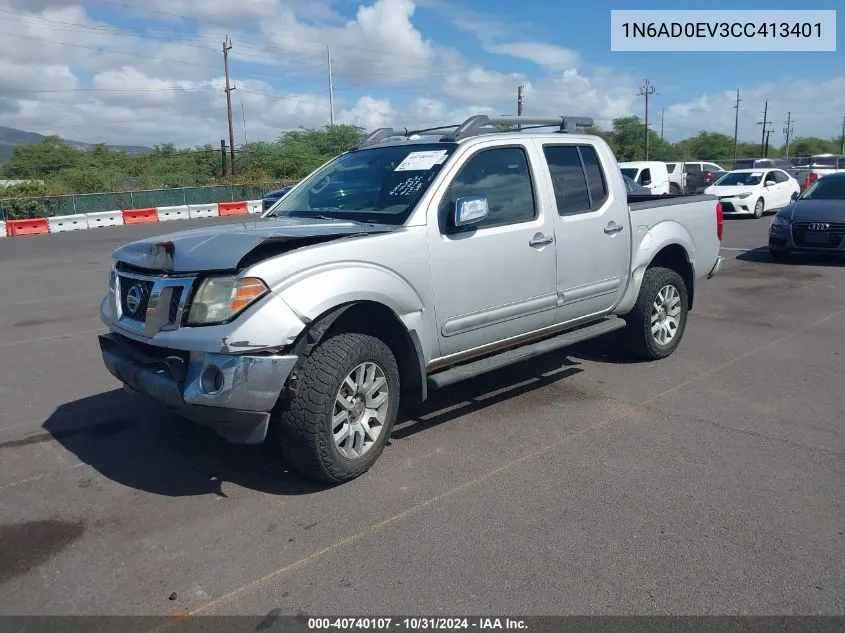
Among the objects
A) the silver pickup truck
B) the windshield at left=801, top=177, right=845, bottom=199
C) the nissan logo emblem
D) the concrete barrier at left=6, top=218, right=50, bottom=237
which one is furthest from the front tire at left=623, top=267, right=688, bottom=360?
the concrete barrier at left=6, top=218, right=50, bottom=237

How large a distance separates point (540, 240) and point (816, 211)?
30.0 feet

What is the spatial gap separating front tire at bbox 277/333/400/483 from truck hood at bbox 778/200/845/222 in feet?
34.2

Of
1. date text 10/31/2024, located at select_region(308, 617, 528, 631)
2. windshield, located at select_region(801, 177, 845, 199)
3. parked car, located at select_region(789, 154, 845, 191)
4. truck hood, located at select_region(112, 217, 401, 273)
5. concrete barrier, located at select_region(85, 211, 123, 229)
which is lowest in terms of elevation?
date text 10/31/2024, located at select_region(308, 617, 528, 631)

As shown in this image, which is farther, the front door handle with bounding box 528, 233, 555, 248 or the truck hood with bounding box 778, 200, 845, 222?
the truck hood with bounding box 778, 200, 845, 222

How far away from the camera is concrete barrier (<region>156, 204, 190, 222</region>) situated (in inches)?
1209

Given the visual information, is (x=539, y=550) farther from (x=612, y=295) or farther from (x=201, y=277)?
(x=612, y=295)

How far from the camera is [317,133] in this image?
188 ft

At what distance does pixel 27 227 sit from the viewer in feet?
84.9

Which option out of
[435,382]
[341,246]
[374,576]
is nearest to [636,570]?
[374,576]

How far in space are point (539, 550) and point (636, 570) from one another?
1.44 ft

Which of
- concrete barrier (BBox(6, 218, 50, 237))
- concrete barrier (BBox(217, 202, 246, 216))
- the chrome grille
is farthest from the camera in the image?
concrete barrier (BBox(217, 202, 246, 216))

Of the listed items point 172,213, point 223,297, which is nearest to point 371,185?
point 223,297

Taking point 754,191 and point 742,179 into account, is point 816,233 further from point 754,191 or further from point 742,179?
point 742,179

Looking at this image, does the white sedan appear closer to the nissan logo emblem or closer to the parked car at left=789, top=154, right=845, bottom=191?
the parked car at left=789, top=154, right=845, bottom=191
